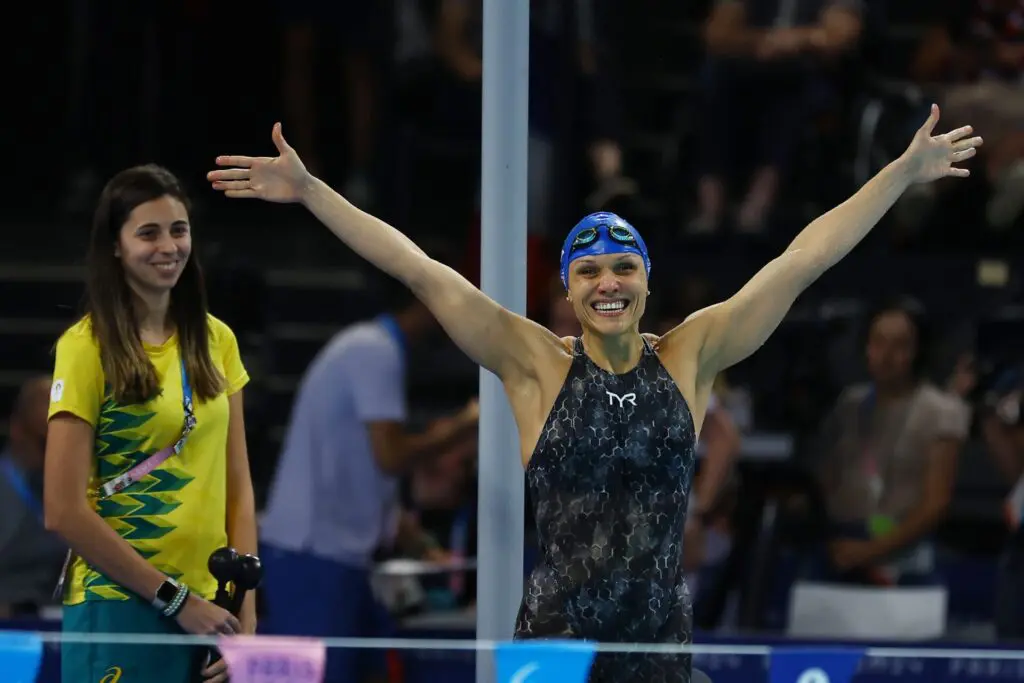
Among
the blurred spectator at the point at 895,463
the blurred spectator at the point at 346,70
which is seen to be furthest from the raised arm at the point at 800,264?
the blurred spectator at the point at 346,70

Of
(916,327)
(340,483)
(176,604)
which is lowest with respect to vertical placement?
(176,604)

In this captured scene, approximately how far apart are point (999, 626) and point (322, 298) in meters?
3.87

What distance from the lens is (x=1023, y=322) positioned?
738cm

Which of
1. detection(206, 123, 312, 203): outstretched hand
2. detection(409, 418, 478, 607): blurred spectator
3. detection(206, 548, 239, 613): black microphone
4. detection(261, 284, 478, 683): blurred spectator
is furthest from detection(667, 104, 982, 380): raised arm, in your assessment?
detection(409, 418, 478, 607): blurred spectator

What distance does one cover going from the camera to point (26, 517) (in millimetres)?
6270

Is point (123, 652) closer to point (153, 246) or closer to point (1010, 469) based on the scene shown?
point (153, 246)

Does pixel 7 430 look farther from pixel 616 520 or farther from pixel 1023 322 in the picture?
pixel 616 520

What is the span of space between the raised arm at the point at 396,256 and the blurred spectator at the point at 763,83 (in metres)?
4.03

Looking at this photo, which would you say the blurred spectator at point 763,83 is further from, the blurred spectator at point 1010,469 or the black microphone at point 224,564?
the black microphone at point 224,564

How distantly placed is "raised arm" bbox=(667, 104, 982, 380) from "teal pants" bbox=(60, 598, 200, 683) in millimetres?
1368

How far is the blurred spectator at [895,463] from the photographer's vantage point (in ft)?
20.9

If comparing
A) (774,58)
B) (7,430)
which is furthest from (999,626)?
(7,430)

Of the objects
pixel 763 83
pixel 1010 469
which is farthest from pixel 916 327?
pixel 763 83

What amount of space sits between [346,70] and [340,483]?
329 cm
